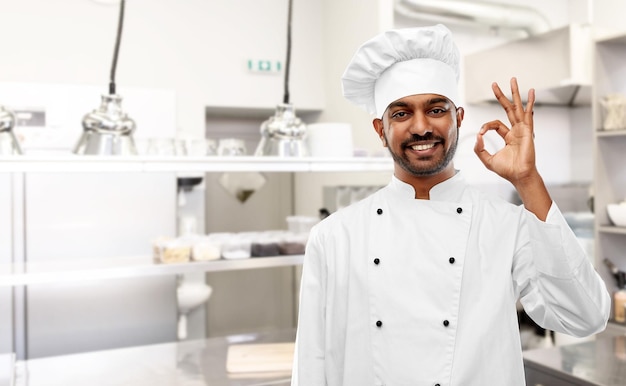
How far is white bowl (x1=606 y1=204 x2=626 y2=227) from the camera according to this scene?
2.77 meters

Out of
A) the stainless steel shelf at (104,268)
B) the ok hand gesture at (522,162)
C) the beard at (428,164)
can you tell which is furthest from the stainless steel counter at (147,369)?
the ok hand gesture at (522,162)

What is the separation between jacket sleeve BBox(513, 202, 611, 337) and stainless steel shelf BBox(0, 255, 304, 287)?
1091 mm

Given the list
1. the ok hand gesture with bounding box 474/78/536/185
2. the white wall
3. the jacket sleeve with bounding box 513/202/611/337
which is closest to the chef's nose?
the ok hand gesture with bounding box 474/78/536/185

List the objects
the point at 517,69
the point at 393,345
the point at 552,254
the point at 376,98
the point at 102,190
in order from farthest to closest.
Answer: the point at 517,69
the point at 102,190
the point at 376,98
the point at 393,345
the point at 552,254

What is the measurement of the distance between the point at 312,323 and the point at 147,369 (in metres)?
0.92

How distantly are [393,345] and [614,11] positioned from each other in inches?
121

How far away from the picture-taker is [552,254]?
1.13 meters

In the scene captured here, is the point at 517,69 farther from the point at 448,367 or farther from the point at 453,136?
the point at 448,367

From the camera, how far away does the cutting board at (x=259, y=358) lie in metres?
1.97

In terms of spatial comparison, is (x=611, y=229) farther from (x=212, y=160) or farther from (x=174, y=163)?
(x=174, y=163)

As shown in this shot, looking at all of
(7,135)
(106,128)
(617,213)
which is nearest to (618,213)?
(617,213)

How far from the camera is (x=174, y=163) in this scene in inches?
71.3

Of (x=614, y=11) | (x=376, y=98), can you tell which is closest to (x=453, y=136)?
(x=376, y=98)

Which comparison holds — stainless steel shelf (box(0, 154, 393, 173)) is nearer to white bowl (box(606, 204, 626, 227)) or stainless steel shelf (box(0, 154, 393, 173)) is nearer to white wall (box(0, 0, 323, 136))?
white wall (box(0, 0, 323, 136))
